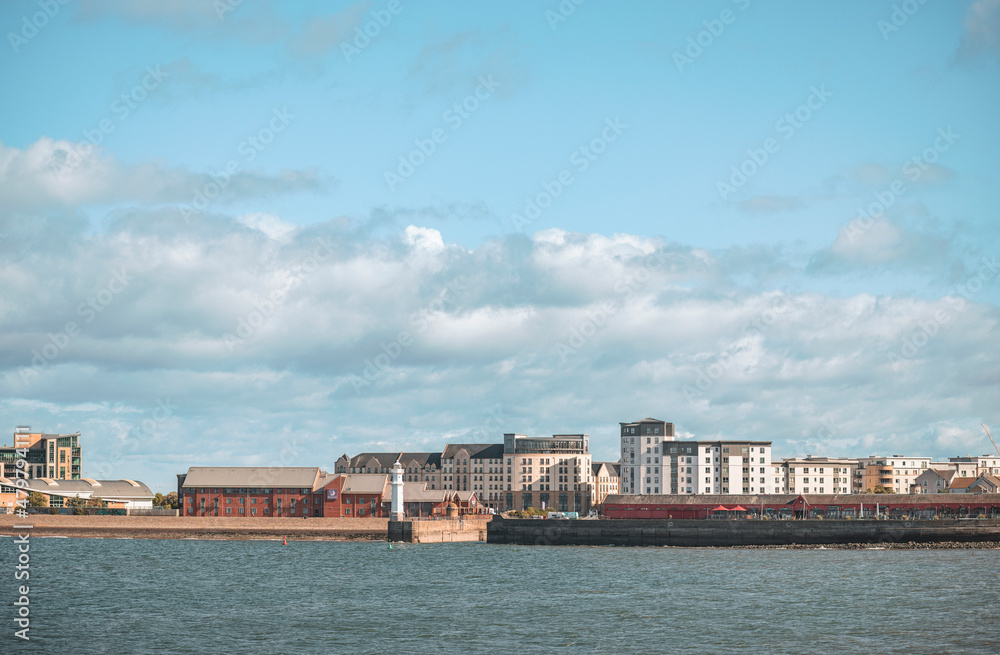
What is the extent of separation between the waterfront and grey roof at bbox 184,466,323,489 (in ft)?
150

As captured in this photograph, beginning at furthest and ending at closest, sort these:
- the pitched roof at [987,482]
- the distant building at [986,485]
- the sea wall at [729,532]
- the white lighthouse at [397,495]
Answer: the pitched roof at [987,482], the distant building at [986,485], the white lighthouse at [397,495], the sea wall at [729,532]

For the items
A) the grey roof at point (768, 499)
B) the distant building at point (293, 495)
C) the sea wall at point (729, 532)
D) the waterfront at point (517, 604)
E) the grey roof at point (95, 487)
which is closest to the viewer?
the waterfront at point (517, 604)

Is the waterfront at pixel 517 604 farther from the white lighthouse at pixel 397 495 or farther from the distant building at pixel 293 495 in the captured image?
the distant building at pixel 293 495

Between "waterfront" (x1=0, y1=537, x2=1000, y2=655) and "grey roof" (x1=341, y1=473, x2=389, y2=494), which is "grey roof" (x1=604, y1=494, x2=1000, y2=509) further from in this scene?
"grey roof" (x1=341, y1=473, x2=389, y2=494)

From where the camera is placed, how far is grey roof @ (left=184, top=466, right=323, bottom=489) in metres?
139

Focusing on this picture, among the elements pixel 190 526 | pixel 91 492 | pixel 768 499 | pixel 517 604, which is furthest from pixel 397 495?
pixel 91 492

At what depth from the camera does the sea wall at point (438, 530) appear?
12000 cm

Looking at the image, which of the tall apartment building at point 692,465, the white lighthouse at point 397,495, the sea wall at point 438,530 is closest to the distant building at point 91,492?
the white lighthouse at point 397,495

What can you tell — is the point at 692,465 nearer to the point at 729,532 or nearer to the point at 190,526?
the point at 729,532

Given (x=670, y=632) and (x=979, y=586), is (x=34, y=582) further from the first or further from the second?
(x=979, y=586)

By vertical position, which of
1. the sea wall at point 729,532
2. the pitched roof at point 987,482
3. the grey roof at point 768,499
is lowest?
the sea wall at point 729,532

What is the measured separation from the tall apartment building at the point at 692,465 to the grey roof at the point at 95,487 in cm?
8449

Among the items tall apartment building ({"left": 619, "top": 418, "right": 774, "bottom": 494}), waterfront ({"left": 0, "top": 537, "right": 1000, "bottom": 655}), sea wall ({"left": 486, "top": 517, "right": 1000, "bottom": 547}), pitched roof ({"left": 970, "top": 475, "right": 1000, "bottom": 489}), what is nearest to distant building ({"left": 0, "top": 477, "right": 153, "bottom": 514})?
sea wall ({"left": 486, "top": 517, "right": 1000, "bottom": 547})

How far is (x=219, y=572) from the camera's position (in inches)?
3039
